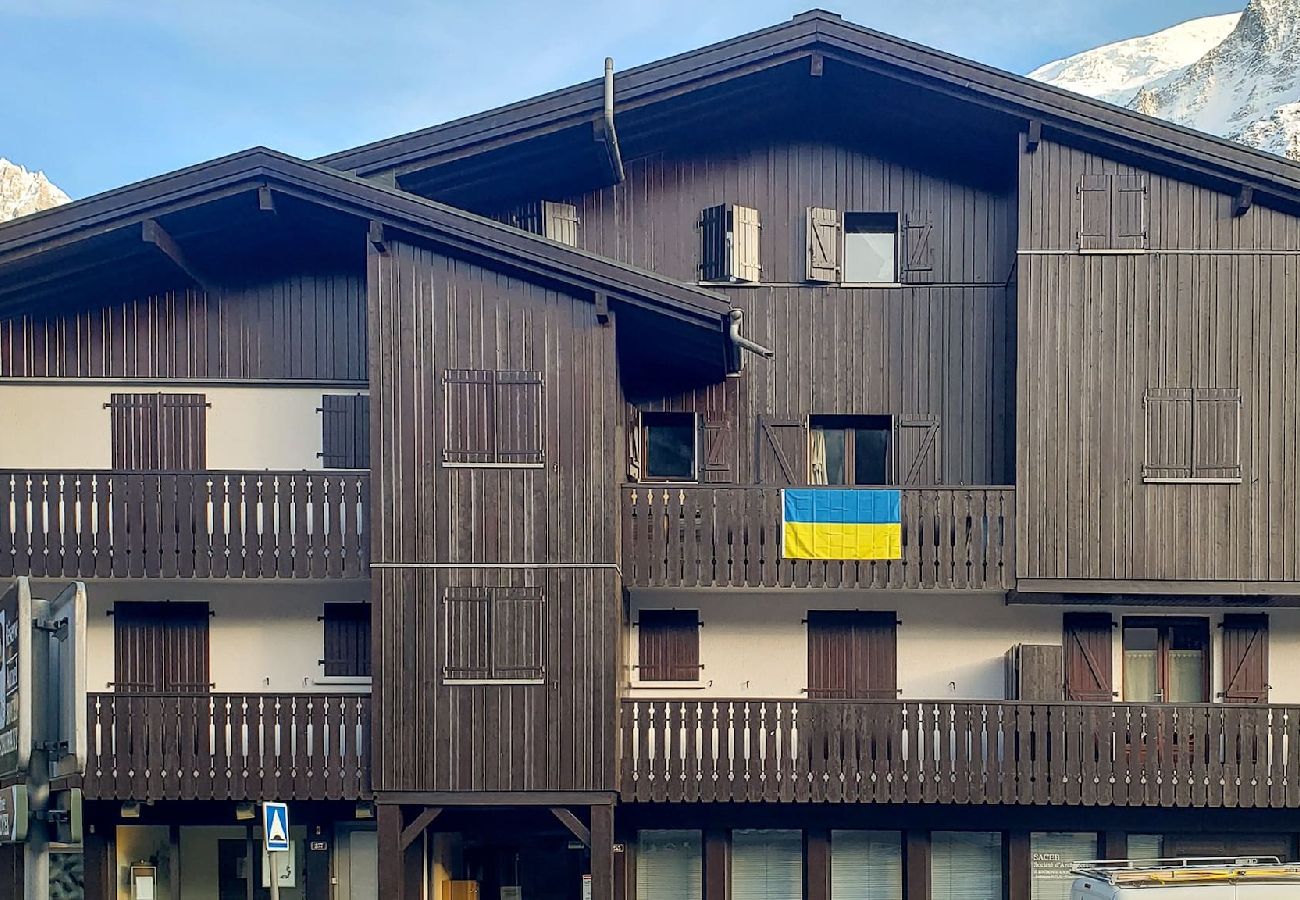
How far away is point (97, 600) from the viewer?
56.9 feet

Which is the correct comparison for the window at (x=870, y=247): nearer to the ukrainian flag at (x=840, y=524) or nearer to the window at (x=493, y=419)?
the ukrainian flag at (x=840, y=524)

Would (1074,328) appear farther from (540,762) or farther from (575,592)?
(540,762)

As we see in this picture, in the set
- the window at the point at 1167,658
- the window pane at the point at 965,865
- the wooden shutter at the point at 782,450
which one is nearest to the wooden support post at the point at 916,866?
the window pane at the point at 965,865

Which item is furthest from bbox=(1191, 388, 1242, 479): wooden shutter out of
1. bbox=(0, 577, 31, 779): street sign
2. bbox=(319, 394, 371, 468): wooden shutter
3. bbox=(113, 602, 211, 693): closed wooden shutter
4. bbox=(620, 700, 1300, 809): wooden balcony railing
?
bbox=(0, 577, 31, 779): street sign

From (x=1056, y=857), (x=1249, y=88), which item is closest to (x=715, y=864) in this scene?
(x=1056, y=857)

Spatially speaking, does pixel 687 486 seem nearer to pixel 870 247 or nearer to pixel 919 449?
pixel 919 449

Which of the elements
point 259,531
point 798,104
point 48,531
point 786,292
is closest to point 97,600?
point 48,531

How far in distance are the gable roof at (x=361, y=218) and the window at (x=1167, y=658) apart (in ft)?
25.7

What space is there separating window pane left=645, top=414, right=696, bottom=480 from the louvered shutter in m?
6.44

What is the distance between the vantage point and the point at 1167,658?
17.7 m

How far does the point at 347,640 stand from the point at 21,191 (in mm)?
132366

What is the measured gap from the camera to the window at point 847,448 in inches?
706

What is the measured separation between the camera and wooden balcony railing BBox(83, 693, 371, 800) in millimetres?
15523

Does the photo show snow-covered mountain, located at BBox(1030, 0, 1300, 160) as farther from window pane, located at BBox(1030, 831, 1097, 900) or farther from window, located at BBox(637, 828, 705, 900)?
window, located at BBox(637, 828, 705, 900)
